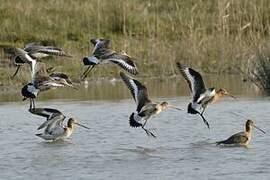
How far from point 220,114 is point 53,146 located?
286cm

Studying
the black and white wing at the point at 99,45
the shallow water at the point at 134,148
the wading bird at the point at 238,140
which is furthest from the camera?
the black and white wing at the point at 99,45

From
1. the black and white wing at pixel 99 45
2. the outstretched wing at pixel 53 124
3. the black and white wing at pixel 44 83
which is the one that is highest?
the black and white wing at pixel 99 45

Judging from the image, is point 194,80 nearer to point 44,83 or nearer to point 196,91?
point 196,91

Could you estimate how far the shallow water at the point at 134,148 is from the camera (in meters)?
8.73

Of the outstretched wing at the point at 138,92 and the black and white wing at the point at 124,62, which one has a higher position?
the black and white wing at the point at 124,62

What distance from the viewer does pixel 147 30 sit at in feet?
65.0

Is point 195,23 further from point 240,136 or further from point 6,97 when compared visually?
point 240,136

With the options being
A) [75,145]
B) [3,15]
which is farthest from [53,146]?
[3,15]

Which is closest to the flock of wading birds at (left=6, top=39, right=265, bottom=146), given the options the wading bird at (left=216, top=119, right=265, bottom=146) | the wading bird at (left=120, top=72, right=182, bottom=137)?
the wading bird at (left=120, top=72, right=182, bottom=137)

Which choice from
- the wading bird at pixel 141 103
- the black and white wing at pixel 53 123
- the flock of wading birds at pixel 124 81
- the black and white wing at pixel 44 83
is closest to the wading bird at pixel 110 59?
the flock of wading birds at pixel 124 81

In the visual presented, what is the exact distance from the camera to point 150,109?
1091 centimetres

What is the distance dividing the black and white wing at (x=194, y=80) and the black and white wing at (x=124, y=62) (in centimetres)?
49

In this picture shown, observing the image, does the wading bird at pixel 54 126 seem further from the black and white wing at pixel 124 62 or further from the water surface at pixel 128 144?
the black and white wing at pixel 124 62

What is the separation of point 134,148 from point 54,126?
1.23 metres
